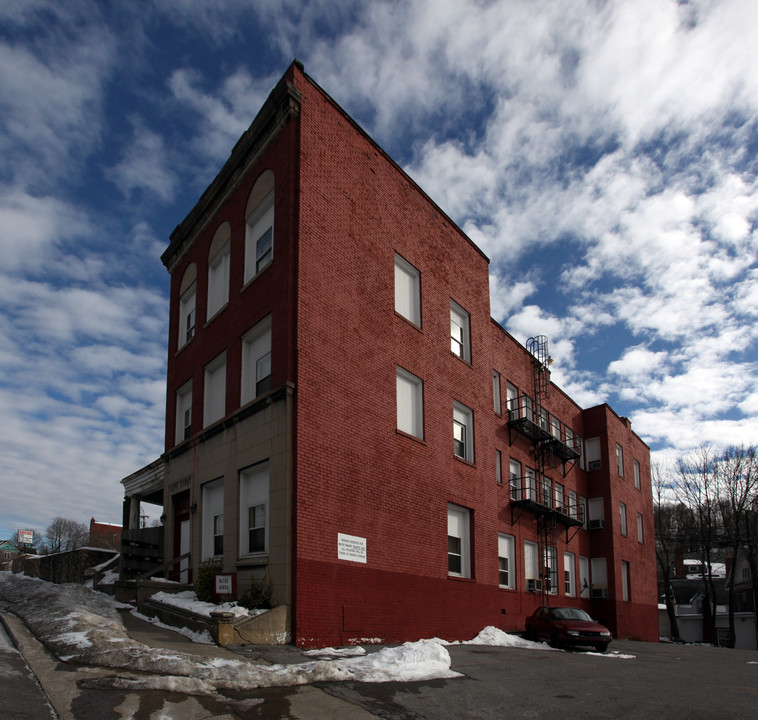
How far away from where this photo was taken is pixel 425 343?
786 inches

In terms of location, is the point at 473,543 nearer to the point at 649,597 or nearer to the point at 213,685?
the point at 213,685

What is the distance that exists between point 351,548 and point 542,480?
15.5 metres

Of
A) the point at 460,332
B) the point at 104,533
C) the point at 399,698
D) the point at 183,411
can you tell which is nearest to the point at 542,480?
the point at 460,332

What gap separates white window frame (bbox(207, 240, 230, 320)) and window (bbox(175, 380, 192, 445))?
2625 mm

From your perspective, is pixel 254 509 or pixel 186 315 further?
pixel 186 315

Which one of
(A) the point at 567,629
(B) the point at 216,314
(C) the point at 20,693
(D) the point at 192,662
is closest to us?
(C) the point at 20,693

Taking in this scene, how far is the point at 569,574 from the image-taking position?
3019 cm

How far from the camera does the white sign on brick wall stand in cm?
1484

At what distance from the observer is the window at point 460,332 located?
73.4 ft

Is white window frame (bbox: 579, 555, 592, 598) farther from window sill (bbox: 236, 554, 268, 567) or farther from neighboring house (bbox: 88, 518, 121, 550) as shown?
neighboring house (bbox: 88, 518, 121, 550)

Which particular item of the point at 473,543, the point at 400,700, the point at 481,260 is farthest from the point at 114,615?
the point at 481,260

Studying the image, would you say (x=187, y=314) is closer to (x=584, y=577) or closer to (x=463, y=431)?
(x=463, y=431)

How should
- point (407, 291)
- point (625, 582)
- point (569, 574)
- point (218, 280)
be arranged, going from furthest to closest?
point (625, 582)
point (569, 574)
point (218, 280)
point (407, 291)

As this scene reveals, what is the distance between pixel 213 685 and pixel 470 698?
350 cm
